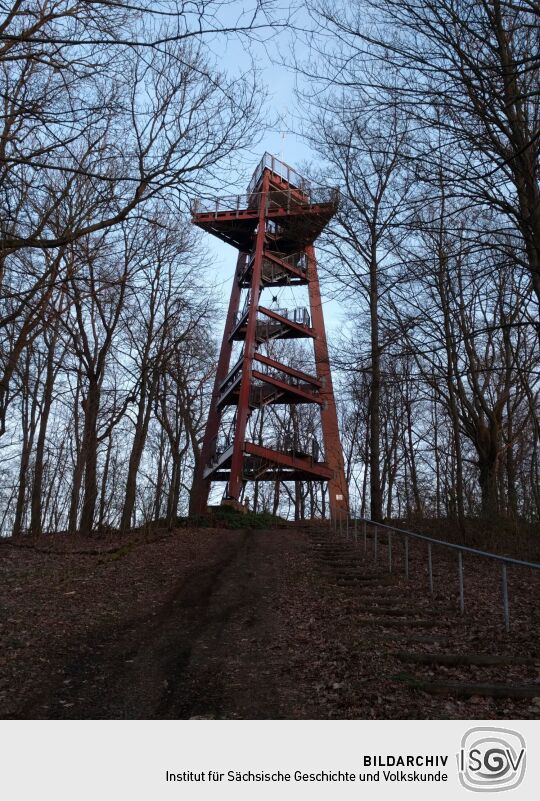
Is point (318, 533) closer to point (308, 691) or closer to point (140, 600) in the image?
point (140, 600)

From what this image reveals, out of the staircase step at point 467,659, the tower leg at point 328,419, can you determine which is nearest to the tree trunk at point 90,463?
the tower leg at point 328,419

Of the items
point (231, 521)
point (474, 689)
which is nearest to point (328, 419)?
point (231, 521)

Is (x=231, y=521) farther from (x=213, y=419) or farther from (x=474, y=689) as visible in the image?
(x=474, y=689)

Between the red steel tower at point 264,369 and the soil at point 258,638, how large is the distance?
14579 mm

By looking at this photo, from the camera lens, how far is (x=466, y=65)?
6.34m

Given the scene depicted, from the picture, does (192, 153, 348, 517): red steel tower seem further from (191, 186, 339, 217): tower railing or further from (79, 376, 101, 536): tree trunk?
(79, 376, 101, 536): tree trunk

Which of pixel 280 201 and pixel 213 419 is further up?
pixel 280 201

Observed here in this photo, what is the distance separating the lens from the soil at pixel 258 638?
194 inches

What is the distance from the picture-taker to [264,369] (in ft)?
92.5

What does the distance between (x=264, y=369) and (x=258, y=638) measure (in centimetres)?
2165
